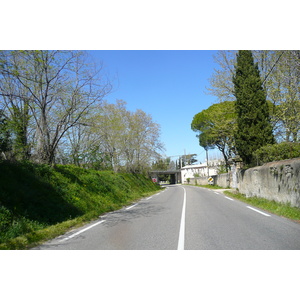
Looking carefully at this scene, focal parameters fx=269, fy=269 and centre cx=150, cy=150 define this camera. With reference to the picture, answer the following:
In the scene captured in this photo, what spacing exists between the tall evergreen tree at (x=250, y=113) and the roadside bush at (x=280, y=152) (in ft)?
9.55

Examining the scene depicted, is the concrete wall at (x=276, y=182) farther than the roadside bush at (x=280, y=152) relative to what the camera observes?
No

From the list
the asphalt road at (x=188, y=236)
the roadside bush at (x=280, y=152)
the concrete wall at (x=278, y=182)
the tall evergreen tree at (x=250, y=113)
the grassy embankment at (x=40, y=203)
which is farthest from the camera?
the tall evergreen tree at (x=250, y=113)

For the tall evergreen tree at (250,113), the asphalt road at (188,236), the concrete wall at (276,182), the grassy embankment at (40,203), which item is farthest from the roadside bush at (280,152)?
the grassy embankment at (40,203)

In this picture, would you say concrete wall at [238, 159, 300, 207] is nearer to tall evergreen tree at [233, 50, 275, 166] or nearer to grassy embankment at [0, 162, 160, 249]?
tall evergreen tree at [233, 50, 275, 166]

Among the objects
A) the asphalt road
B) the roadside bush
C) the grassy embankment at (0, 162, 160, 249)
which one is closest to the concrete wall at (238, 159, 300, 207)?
the roadside bush

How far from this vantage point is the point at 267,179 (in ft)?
43.2

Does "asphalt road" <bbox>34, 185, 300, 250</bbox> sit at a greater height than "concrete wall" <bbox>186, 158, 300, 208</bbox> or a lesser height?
lesser

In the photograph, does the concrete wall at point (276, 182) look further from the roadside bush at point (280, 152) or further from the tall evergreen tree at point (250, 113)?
the tall evergreen tree at point (250, 113)

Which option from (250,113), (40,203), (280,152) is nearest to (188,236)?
(40,203)

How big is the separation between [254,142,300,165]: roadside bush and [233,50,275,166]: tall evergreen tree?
2.91m

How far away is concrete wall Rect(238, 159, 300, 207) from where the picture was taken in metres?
9.73

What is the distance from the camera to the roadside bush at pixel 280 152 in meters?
12.4
